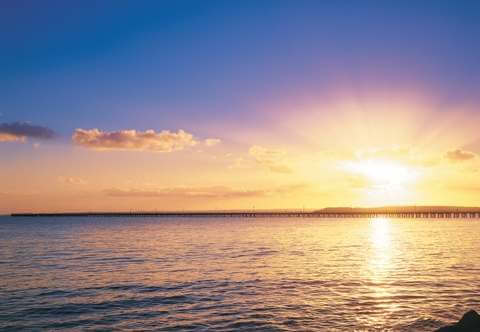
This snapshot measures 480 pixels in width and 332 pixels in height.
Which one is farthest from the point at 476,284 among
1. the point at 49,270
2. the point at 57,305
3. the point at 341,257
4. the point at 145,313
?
the point at 49,270

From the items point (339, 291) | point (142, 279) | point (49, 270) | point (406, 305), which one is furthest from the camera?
point (49, 270)

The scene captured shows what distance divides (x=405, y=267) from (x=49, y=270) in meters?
29.8

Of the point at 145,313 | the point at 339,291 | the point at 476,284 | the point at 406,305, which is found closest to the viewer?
the point at 145,313

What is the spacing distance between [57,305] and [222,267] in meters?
16.0

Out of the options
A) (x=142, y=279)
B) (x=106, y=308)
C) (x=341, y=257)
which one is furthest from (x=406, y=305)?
(x=341, y=257)

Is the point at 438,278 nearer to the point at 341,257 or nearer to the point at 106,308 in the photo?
the point at 341,257

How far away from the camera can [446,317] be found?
65.9ft

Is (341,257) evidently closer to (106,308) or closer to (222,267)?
(222,267)

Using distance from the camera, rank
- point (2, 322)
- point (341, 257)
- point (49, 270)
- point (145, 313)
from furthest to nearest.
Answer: point (341, 257) → point (49, 270) → point (145, 313) → point (2, 322)

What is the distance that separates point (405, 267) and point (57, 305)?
2795cm

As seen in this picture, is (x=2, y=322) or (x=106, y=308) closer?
(x=2, y=322)

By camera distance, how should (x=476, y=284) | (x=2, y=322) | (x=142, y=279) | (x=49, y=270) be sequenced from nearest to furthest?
(x=2, y=322) → (x=476, y=284) → (x=142, y=279) → (x=49, y=270)

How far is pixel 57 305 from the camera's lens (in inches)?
909

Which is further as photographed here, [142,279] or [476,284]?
[142,279]
